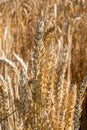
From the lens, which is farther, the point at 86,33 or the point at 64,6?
the point at 64,6

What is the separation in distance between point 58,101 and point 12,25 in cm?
217

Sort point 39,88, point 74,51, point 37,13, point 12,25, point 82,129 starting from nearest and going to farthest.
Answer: point 39,88 → point 82,129 → point 74,51 → point 12,25 → point 37,13

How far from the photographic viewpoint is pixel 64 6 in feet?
11.6

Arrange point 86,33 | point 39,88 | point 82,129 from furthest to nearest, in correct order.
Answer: point 86,33 → point 82,129 → point 39,88

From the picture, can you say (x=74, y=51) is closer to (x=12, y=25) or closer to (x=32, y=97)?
(x=12, y=25)

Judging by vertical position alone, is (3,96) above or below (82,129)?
above

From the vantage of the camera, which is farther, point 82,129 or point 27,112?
point 82,129

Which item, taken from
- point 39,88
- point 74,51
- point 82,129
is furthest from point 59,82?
point 74,51

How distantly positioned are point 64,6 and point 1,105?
2.72m

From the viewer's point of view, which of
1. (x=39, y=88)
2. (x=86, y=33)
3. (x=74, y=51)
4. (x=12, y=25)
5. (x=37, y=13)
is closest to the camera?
(x=39, y=88)

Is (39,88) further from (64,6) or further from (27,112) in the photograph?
(64,6)

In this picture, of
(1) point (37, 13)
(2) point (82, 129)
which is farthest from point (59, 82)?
(1) point (37, 13)

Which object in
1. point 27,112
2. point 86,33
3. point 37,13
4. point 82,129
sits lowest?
point 82,129

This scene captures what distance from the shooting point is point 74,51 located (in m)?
2.38
